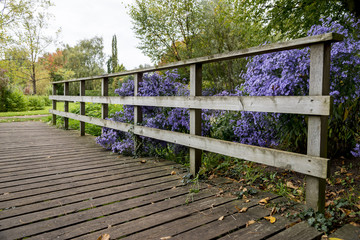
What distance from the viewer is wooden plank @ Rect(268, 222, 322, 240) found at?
183cm

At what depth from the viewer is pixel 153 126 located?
4.27 meters

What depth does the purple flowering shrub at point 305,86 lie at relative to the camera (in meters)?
3.17

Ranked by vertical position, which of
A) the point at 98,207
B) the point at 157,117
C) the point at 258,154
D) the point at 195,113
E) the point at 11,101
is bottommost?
the point at 98,207

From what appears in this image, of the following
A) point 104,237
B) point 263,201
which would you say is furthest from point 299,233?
point 104,237

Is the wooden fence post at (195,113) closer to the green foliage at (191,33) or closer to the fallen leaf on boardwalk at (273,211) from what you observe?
the fallen leaf on boardwalk at (273,211)

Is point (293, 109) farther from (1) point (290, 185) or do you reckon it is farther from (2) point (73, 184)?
(2) point (73, 184)

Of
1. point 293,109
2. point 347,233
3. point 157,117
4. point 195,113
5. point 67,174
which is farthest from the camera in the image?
point 157,117

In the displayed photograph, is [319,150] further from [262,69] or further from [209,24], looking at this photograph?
[209,24]

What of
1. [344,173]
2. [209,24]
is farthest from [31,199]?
A: [209,24]

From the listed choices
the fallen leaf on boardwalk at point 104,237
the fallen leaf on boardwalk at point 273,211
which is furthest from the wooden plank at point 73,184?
the fallen leaf on boardwalk at point 273,211

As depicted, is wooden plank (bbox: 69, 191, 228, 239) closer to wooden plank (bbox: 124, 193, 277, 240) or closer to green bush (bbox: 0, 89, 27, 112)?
wooden plank (bbox: 124, 193, 277, 240)

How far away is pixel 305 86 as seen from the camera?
320cm

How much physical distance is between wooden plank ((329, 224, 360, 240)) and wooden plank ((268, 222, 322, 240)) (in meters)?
0.11

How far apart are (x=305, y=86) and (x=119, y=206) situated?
2476 millimetres
